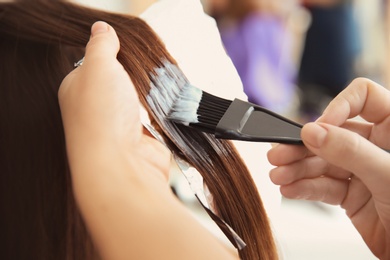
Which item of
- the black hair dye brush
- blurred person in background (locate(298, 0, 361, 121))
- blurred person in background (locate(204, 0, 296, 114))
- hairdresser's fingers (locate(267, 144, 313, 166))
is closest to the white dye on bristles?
the black hair dye brush

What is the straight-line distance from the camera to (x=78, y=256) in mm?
730

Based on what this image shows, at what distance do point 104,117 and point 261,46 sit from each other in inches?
65.1

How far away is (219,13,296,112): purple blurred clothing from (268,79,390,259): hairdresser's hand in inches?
52.3

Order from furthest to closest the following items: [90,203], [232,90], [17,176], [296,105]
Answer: [296,105]
[232,90]
[17,176]
[90,203]

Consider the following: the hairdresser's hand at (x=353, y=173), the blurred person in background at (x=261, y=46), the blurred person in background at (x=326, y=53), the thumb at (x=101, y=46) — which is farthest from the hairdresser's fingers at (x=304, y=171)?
the blurred person in background at (x=326, y=53)

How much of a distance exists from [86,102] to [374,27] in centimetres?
201

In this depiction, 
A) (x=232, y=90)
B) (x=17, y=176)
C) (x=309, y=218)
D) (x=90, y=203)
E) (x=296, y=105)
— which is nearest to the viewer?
(x=90, y=203)

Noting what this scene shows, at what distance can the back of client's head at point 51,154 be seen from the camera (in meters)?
0.71

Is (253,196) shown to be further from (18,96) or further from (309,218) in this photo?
(309,218)

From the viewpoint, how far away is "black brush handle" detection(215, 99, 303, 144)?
67cm

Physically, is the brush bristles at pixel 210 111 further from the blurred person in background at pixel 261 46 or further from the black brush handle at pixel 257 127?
the blurred person in background at pixel 261 46

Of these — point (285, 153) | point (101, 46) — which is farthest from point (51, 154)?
point (285, 153)

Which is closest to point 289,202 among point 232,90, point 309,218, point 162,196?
point 309,218

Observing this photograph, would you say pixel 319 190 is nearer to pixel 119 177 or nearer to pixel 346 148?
pixel 346 148
